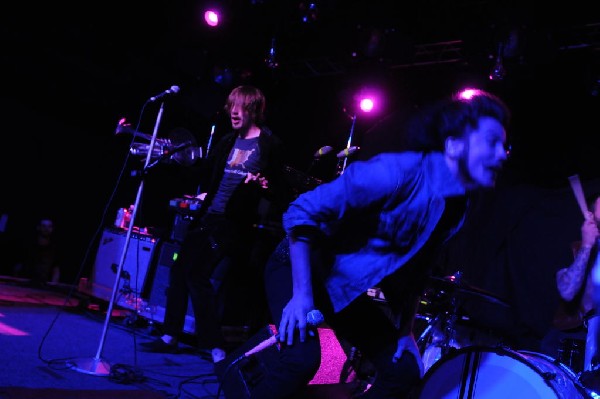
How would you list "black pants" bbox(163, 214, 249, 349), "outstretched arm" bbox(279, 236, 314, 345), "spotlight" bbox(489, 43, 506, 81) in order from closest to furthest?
1. "outstretched arm" bbox(279, 236, 314, 345)
2. "black pants" bbox(163, 214, 249, 349)
3. "spotlight" bbox(489, 43, 506, 81)

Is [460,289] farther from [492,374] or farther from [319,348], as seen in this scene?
[319,348]


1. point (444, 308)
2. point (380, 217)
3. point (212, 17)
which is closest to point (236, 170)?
point (444, 308)

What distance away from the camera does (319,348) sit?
6.42ft

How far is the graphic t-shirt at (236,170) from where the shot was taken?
4480mm

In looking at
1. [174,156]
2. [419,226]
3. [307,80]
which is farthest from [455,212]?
[307,80]

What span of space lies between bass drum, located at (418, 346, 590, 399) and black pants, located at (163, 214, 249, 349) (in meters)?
1.93

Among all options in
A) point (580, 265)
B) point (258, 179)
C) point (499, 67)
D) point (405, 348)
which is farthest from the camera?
point (499, 67)

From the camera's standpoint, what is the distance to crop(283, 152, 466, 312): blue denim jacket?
1.94 metres

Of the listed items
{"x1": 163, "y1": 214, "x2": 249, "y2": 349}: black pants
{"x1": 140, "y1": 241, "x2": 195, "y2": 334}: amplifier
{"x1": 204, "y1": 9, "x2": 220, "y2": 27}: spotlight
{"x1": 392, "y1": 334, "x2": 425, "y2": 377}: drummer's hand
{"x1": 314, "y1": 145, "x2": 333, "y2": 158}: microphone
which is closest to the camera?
{"x1": 392, "y1": 334, "x2": 425, "y2": 377}: drummer's hand

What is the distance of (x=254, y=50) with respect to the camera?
8227 millimetres

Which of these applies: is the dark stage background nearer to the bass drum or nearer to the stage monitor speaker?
the stage monitor speaker

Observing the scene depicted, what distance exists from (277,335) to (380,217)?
0.61 meters

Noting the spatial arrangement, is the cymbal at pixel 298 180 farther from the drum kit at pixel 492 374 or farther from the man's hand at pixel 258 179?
the drum kit at pixel 492 374

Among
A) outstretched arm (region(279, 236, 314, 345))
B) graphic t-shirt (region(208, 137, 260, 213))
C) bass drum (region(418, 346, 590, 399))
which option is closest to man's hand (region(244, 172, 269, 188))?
graphic t-shirt (region(208, 137, 260, 213))
